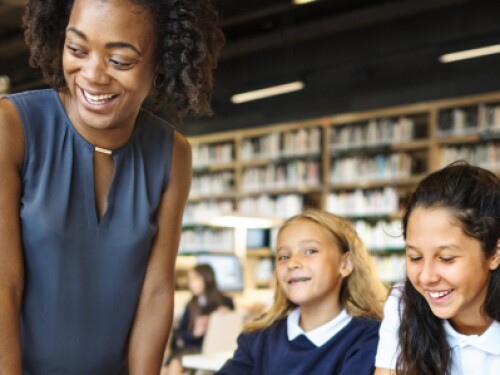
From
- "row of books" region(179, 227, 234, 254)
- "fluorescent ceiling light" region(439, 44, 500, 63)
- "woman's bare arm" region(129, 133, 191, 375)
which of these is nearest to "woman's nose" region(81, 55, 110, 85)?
"woman's bare arm" region(129, 133, 191, 375)

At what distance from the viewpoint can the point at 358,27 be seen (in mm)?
7715

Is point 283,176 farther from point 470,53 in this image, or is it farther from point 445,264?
point 445,264

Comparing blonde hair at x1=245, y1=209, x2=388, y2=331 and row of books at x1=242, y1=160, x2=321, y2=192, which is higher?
row of books at x1=242, y1=160, x2=321, y2=192

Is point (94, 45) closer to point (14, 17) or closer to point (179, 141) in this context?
point (179, 141)

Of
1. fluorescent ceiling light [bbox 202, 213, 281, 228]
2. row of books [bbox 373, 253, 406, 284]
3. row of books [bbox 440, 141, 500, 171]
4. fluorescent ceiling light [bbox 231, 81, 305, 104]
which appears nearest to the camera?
fluorescent ceiling light [bbox 202, 213, 281, 228]

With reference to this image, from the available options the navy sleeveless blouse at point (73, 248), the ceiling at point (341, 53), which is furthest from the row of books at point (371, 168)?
the navy sleeveless blouse at point (73, 248)

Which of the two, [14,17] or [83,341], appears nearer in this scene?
[83,341]

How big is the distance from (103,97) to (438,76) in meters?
6.29

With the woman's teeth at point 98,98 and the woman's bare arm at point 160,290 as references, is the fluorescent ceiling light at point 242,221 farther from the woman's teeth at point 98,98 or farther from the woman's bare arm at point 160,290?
the woman's teeth at point 98,98

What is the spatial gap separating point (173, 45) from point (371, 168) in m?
6.05

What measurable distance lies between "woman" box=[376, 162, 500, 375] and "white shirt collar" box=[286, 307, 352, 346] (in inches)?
13.8

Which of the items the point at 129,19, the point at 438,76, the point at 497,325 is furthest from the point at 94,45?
the point at 438,76

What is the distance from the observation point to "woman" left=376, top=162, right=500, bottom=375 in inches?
55.6

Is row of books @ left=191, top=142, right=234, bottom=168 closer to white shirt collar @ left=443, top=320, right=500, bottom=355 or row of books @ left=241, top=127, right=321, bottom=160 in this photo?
row of books @ left=241, top=127, right=321, bottom=160
